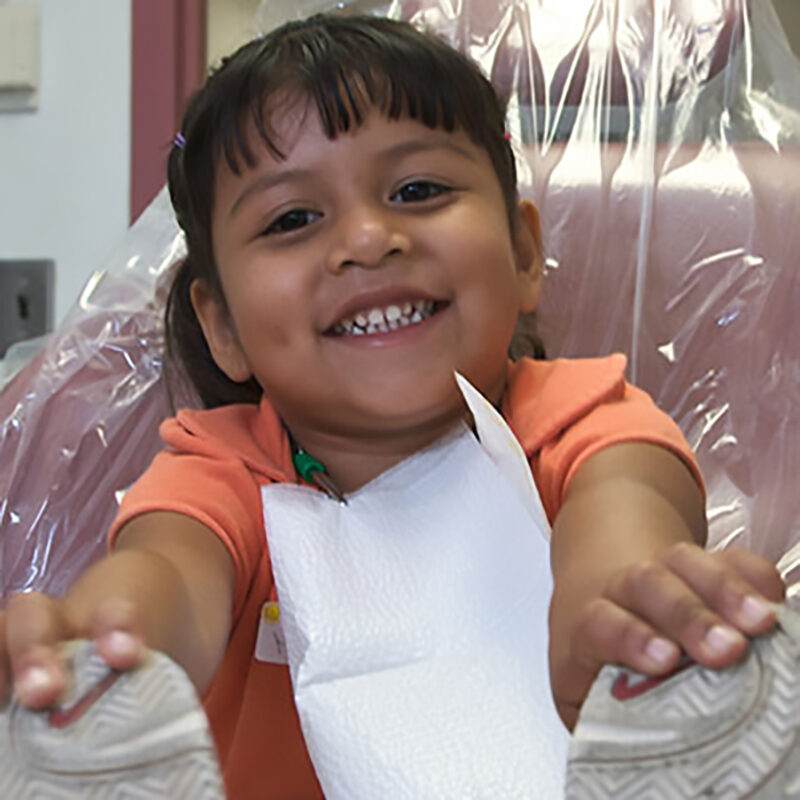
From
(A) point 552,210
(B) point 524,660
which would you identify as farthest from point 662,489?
(A) point 552,210

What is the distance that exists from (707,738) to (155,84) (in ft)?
3.68

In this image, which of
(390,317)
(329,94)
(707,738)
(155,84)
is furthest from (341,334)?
(155,84)

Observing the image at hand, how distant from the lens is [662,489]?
544 mm

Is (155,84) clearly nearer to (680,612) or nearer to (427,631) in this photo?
(427,631)

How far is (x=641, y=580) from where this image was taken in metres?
0.37

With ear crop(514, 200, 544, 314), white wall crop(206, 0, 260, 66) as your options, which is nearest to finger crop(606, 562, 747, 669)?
ear crop(514, 200, 544, 314)

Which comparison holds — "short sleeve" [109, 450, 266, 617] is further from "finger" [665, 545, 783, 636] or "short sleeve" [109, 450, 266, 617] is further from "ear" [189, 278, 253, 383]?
"finger" [665, 545, 783, 636]

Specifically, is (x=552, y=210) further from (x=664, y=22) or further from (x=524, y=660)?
(x=524, y=660)

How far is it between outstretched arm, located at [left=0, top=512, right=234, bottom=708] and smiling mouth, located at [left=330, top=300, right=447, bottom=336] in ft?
0.51

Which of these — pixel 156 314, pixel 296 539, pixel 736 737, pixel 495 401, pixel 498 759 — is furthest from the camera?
pixel 156 314

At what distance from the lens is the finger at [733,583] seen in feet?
1.07

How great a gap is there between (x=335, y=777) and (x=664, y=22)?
0.75 m

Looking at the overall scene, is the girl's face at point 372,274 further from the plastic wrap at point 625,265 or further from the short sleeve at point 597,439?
the plastic wrap at point 625,265

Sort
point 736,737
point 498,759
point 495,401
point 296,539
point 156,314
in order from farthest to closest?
point 156,314 < point 495,401 < point 296,539 < point 498,759 < point 736,737
